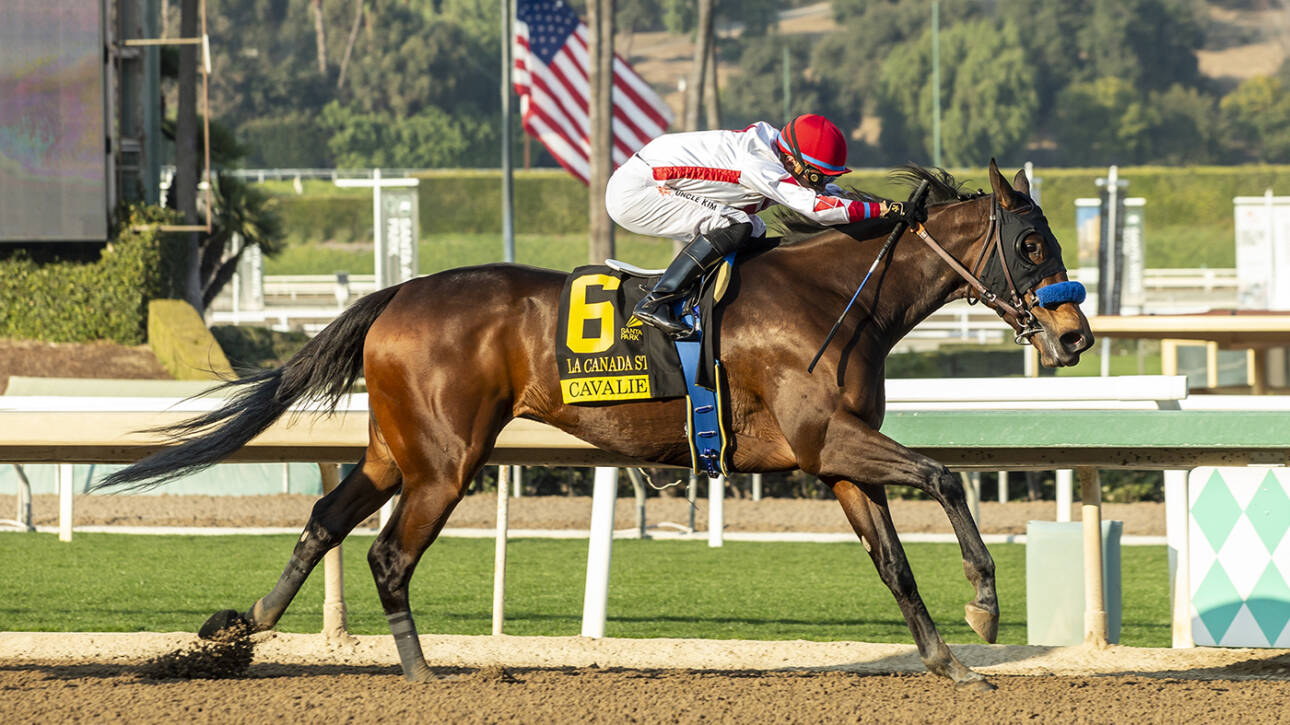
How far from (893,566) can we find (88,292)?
13926mm

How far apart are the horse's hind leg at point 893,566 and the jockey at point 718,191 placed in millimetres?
645

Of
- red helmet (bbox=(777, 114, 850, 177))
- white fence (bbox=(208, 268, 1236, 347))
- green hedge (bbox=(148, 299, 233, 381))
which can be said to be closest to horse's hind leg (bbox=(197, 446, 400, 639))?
red helmet (bbox=(777, 114, 850, 177))

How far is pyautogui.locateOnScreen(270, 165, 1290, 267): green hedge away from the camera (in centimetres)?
4350

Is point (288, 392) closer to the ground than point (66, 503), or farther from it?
farther from it

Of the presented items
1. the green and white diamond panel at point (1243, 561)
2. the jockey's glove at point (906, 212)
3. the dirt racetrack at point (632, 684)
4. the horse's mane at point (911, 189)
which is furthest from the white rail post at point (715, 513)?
the jockey's glove at point (906, 212)

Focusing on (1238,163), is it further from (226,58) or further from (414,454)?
(414,454)

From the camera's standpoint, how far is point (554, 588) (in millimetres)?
7855

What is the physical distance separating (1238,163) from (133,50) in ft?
170

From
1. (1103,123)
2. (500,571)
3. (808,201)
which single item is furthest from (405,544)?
(1103,123)

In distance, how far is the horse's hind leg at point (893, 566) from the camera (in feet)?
13.7

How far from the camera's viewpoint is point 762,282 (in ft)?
14.5

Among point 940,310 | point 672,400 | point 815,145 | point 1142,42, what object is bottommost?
point 940,310

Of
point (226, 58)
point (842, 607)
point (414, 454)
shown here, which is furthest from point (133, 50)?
point (226, 58)

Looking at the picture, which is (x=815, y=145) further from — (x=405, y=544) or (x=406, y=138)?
(x=406, y=138)
